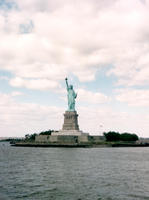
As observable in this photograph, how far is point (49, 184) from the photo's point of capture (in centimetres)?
2258

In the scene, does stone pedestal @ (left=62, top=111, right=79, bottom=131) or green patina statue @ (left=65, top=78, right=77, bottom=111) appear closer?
stone pedestal @ (left=62, top=111, right=79, bottom=131)

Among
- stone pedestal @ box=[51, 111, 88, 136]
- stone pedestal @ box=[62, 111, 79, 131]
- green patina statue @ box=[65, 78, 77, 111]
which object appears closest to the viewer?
stone pedestal @ box=[51, 111, 88, 136]

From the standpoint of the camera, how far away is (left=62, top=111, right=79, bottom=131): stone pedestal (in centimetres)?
8075

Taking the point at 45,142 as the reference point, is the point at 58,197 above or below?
below

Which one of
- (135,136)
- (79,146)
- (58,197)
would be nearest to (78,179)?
(58,197)

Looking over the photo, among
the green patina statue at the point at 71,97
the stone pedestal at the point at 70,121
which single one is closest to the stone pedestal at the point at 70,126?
the stone pedestal at the point at 70,121

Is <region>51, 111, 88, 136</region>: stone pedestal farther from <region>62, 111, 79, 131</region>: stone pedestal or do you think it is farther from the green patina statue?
the green patina statue

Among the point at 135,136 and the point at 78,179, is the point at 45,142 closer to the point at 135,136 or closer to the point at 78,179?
the point at 135,136

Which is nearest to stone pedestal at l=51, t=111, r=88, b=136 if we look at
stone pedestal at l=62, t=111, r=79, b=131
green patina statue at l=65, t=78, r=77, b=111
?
stone pedestal at l=62, t=111, r=79, b=131

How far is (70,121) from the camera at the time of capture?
266 feet

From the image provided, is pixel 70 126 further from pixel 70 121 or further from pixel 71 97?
pixel 71 97

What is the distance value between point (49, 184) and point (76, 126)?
58.7 m

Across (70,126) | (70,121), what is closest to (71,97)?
(70,121)

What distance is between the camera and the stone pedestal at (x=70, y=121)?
80750mm
